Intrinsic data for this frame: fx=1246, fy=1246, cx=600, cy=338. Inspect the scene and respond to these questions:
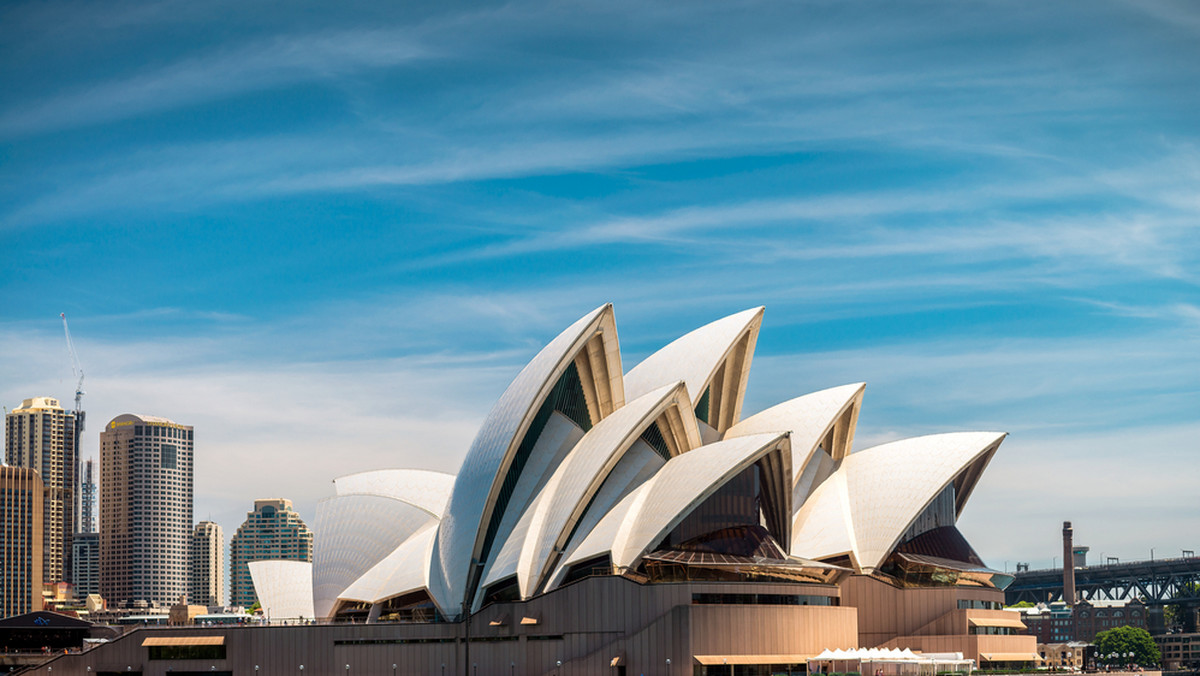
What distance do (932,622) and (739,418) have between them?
16.5 metres

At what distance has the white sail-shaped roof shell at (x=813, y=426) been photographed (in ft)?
244

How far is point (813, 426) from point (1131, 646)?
110462 mm

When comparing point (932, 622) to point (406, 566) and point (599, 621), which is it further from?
point (406, 566)

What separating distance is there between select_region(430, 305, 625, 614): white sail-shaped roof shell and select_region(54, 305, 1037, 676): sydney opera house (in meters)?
0.14

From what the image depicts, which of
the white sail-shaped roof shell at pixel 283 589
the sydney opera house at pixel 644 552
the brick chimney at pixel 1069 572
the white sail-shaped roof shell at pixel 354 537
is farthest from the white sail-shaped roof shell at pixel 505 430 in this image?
the brick chimney at pixel 1069 572

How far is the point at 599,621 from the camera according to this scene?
6053cm

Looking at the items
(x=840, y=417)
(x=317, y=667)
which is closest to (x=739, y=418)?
(x=840, y=417)

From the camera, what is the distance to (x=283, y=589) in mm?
84812

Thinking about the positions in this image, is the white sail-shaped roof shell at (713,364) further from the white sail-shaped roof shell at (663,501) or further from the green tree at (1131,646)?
the green tree at (1131,646)

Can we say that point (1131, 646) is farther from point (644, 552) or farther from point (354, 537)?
point (644, 552)

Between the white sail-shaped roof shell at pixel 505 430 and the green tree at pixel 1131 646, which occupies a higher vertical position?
the white sail-shaped roof shell at pixel 505 430

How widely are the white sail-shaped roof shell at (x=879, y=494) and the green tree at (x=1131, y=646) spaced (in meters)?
99.6

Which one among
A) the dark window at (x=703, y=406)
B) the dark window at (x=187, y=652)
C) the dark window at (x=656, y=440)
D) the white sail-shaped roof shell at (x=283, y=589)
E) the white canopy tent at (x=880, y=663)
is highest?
the dark window at (x=703, y=406)

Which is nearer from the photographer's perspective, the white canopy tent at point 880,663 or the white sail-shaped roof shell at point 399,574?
the white canopy tent at point 880,663
